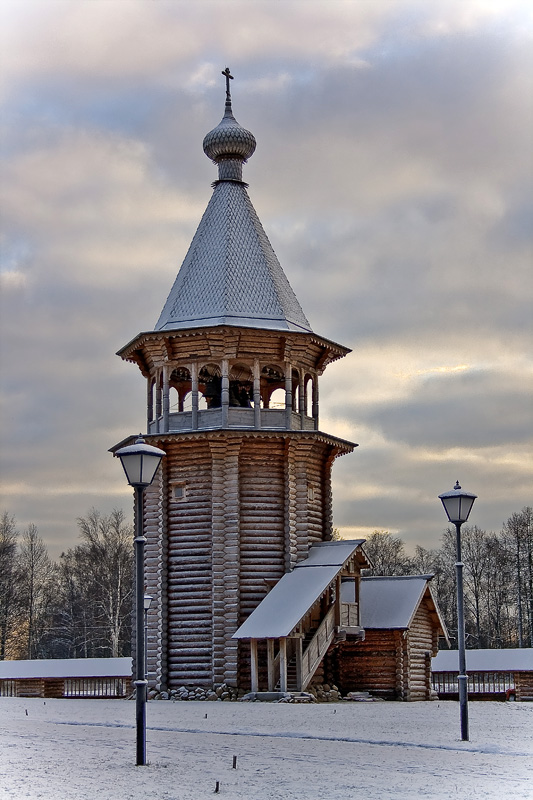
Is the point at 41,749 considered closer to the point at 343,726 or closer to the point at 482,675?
the point at 343,726

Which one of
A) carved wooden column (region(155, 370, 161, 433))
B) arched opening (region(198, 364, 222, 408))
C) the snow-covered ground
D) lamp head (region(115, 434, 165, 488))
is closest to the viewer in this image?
the snow-covered ground

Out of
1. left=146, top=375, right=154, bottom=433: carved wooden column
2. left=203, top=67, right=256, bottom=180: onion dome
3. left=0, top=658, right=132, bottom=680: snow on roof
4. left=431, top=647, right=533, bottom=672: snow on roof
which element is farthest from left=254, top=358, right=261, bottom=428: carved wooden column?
left=431, top=647, right=533, bottom=672: snow on roof

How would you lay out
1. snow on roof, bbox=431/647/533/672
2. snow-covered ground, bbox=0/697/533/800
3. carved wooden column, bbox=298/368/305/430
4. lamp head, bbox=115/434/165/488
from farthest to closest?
snow on roof, bbox=431/647/533/672, carved wooden column, bbox=298/368/305/430, lamp head, bbox=115/434/165/488, snow-covered ground, bbox=0/697/533/800

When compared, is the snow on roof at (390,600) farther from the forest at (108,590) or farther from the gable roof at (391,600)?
the forest at (108,590)

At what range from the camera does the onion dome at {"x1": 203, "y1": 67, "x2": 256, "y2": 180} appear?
37.5 metres

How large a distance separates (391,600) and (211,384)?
870cm

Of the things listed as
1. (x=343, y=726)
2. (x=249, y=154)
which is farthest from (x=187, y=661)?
(x=249, y=154)

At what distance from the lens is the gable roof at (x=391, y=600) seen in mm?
33062

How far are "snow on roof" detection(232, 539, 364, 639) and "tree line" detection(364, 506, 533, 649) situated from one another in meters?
27.6

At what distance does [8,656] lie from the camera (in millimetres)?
62625

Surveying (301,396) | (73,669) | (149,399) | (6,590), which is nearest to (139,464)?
(301,396)

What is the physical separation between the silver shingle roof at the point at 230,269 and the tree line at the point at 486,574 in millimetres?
28875

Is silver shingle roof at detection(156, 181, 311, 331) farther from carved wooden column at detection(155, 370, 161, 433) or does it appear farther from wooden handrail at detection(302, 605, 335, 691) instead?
wooden handrail at detection(302, 605, 335, 691)

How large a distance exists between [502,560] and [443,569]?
269 inches
